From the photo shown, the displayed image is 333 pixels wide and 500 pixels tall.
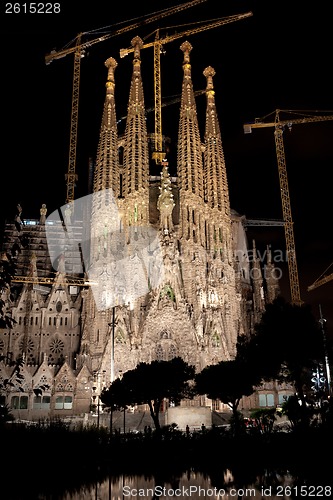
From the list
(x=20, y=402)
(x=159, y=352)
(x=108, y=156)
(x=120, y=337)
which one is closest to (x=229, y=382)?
(x=159, y=352)

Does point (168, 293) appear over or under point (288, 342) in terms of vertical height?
over

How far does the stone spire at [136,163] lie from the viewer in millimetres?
69875

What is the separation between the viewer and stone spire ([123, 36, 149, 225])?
69875 millimetres

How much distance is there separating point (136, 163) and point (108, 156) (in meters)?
4.38

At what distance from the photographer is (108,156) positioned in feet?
243

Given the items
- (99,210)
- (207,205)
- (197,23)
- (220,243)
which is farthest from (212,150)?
(197,23)

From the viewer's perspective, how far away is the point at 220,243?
71.6 m

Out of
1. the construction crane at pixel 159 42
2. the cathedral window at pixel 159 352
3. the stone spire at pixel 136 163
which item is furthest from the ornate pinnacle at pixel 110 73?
the cathedral window at pixel 159 352

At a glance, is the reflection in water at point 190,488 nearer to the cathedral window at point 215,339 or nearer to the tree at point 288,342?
the tree at point 288,342

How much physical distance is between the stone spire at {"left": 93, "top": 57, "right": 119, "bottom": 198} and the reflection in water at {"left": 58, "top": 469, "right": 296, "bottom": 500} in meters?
56.5

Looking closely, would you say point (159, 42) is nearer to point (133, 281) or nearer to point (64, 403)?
point (133, 281)

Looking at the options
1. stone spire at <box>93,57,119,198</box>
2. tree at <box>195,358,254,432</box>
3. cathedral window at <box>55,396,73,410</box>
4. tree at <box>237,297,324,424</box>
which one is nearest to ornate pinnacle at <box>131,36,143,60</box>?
stone spire at <box>93,57,119,198</box>

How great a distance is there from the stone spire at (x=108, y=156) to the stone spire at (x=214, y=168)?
13.5 metres

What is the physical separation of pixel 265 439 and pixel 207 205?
2057 inches
